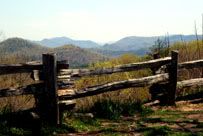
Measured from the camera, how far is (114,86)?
11164mm

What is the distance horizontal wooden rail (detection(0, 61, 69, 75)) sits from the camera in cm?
891

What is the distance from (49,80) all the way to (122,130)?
5.93ft

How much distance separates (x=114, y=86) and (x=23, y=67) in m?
2.79

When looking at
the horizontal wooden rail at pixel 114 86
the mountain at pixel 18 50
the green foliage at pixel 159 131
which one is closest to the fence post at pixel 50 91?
the horizontal wooden rail at pixel 114 86

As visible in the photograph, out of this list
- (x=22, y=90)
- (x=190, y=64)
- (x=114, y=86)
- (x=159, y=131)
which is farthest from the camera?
(x=190, y=64)

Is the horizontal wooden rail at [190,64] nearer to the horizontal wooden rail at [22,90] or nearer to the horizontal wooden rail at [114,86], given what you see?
the horizontal wooden rail at [114,86]

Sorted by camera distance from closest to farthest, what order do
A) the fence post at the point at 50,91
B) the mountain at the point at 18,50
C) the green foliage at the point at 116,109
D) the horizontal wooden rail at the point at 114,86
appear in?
1. the fence post at the point at 50,91
2. the horizontal wooden rail at the point at 114,86
3. the green foliage at the point at 116,109
4. the mountain at the point at 18,50

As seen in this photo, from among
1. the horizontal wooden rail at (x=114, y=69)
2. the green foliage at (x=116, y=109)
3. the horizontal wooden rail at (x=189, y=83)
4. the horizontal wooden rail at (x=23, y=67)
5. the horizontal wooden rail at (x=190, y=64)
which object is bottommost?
the green foliage at (x=116, y=109)

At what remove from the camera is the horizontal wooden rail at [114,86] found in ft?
33.8

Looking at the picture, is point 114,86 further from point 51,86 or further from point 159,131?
point 159,131

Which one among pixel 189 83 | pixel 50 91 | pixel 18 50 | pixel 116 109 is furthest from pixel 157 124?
pixel 18 50

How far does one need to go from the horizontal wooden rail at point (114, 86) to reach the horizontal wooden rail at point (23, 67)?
2.37 feet

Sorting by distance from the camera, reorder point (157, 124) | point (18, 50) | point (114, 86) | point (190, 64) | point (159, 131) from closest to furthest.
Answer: point (159, 131)
point (157, 124)
point (114, 86)
point (190, 64)
point (18, 50)

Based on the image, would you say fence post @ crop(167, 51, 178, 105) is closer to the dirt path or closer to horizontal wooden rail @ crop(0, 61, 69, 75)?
the dirt path
